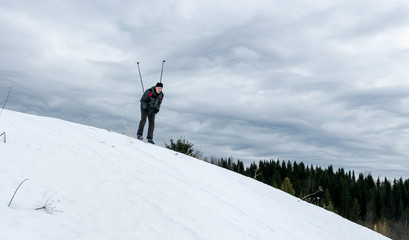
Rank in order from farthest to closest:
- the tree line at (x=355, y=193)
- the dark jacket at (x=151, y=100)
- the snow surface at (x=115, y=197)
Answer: the tree line at (x=355, y=193) → the dark jacket at (x=151, y=100) → the snow surface at (x=115, y=197)

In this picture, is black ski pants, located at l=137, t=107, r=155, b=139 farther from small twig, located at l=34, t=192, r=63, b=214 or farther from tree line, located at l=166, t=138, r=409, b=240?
tree line, located at l=166, t=138, r=409, b=240

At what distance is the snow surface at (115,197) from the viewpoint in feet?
10.9

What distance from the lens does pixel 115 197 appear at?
4.12 metres

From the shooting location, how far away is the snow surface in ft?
10.9

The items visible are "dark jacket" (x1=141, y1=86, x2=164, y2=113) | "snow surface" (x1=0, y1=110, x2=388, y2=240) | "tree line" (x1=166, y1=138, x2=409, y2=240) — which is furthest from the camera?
"tree line" (x1=166, y1=138, x2=409, y2=240)

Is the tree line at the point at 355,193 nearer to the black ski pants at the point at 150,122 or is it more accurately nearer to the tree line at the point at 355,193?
the tree line at the point at 355,193

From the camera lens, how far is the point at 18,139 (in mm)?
5113

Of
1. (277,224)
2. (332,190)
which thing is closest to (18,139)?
(277,224)

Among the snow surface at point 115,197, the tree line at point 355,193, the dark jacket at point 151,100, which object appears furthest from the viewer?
the tree line at point 355,193

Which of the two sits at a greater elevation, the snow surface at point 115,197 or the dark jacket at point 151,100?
the dark jacket at point 151,100

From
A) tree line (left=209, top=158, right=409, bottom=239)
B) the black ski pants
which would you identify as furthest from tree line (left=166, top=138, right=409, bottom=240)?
the black ski pants

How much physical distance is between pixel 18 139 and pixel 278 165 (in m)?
116

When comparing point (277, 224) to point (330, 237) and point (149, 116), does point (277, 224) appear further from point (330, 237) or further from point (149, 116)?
point (149, 116)

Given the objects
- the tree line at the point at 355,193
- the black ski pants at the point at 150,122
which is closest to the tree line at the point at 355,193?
the tree line at the point at 355,193
